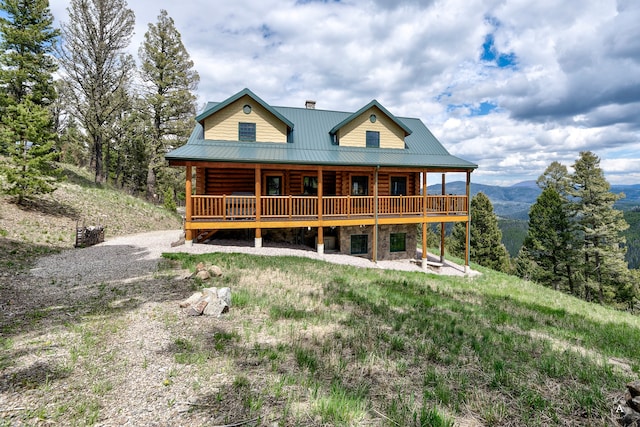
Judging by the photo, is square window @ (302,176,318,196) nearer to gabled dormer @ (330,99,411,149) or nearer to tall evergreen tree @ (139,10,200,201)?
gabled dormer @ (330,99,411,149)

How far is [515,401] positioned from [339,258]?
36.0 ft

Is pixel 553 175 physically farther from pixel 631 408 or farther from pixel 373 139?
pixel 631 408

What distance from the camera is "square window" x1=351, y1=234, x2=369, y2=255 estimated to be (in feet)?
52.8

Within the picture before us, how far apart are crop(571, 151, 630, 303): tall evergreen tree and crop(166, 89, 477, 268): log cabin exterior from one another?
17.5m

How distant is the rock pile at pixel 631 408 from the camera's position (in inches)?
121

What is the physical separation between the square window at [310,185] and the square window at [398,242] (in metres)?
5.05

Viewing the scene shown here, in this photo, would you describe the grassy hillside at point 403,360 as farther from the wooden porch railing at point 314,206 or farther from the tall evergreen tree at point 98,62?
the tall evergreen tree at point 98,62

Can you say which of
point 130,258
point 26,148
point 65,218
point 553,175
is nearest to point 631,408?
point 130,258

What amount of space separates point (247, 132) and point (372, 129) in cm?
708

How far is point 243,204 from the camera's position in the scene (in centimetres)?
1366

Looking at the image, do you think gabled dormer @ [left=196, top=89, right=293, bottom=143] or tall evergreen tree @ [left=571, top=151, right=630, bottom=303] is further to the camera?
tall evergreen tree @ [left=571, top=151, right=630, bottom=303]

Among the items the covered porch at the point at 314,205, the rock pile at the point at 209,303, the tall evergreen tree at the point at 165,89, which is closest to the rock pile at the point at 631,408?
the rock pile at the point at 209,303

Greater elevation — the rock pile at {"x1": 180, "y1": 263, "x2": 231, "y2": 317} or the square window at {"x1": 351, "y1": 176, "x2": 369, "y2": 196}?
the square window at {"x1": 351, "y1": 176, "x2": 369, "y2": 196}

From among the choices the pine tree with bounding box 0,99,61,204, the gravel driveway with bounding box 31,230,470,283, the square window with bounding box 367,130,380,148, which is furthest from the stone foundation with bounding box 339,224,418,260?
the pine tree with bounding box 0,99,61,204
